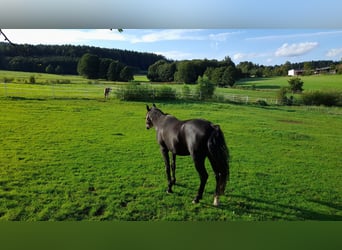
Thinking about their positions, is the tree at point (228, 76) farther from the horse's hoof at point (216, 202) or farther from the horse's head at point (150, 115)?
the horse's hoof at point (216, 202)

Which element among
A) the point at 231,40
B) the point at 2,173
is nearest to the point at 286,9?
the point at 231,40

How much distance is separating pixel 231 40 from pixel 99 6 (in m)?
1.83

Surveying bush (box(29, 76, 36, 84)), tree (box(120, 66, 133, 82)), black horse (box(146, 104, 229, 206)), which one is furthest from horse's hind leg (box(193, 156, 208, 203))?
bush (box(29, 76, 36, 84))

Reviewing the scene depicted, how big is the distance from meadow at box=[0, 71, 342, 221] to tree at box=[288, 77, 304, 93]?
0.28m

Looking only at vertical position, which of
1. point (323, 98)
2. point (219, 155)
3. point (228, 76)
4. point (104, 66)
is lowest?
point (219, 155)

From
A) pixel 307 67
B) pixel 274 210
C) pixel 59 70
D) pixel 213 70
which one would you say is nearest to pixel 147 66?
pixel 213 70

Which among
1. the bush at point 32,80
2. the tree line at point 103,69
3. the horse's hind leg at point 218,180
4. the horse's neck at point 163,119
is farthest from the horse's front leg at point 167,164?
the bush at point 32,80

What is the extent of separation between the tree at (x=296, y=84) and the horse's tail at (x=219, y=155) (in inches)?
60.9

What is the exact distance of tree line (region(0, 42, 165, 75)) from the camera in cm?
350

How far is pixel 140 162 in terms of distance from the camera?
3.57m

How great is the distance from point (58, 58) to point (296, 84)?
3.36m

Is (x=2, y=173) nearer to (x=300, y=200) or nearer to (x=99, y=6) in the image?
(x=99, y=6)

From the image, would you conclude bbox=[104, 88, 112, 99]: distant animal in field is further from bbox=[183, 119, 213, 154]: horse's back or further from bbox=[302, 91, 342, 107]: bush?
bbox=[302, 91, 342, 107]: bush

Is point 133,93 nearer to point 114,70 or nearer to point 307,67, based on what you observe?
point 114,70
